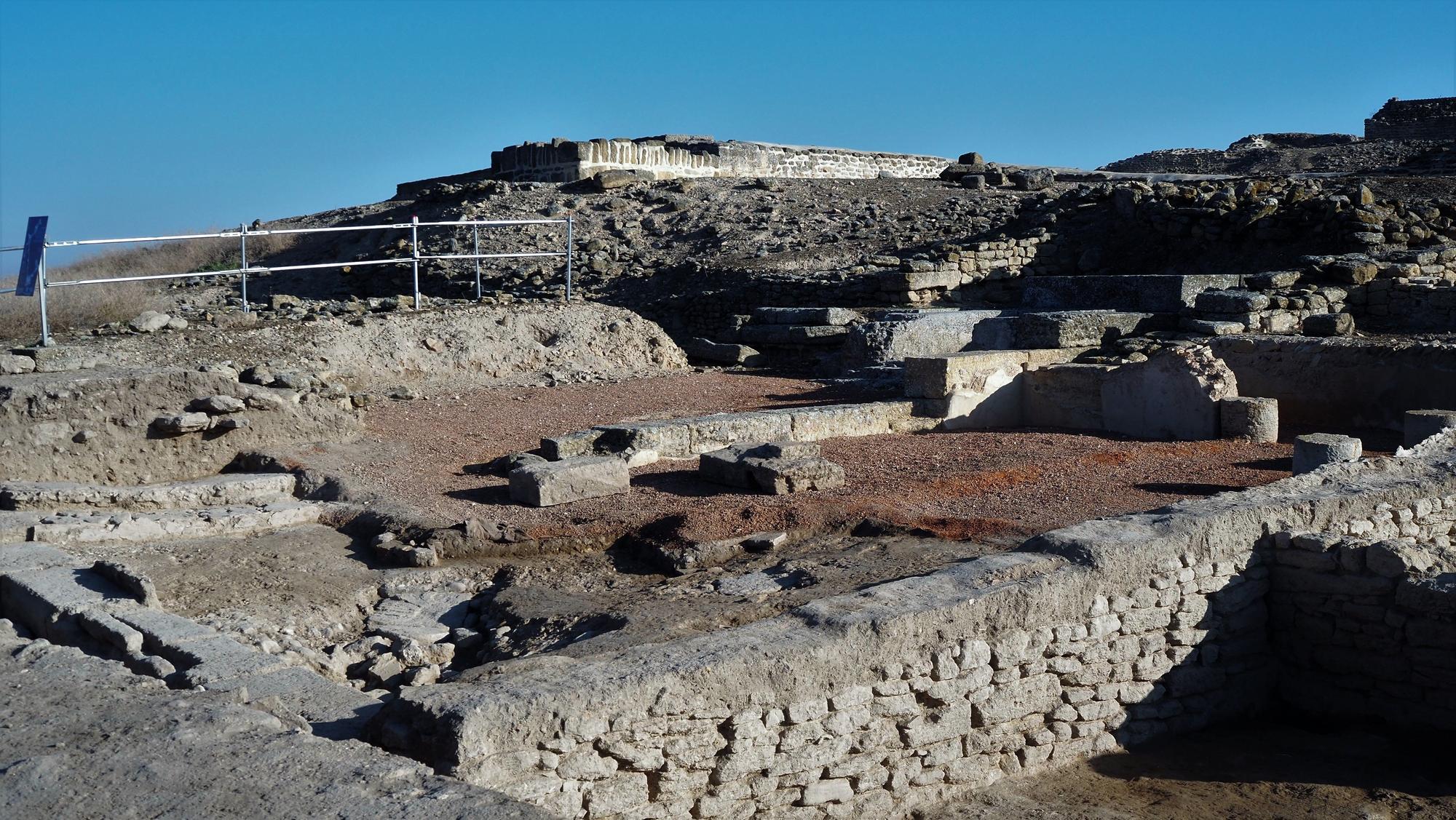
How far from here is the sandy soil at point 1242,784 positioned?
4.73 meters

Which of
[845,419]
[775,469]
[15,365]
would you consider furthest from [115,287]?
[775,469]

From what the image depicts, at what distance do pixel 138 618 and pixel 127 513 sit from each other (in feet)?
7.01

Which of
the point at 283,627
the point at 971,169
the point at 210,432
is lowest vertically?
the point at 283,627

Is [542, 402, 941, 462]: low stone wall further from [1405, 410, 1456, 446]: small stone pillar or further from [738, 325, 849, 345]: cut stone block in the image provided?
[738, 325, 849, 345]: cut stone block

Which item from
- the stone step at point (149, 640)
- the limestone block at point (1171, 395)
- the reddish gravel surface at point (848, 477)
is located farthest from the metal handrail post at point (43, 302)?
the limestone block at point (1171, 395)

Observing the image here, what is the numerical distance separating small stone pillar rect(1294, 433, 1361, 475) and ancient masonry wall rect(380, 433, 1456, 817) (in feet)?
4.08

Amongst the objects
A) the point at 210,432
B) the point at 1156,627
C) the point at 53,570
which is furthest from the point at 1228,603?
the point at 210,432

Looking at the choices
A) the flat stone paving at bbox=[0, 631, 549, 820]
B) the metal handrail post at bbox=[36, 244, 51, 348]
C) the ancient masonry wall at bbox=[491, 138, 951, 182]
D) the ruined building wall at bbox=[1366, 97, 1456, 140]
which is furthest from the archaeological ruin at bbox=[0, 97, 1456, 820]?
the ruined building wall at bbox=[1366, 97, 1456, 140]

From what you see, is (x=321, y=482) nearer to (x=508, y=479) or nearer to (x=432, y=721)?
(x=508, y=479)

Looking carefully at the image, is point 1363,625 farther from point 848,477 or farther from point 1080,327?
point 1080,327

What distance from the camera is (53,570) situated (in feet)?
19.5

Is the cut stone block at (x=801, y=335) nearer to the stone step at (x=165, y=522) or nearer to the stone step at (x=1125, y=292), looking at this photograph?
the stone step at (x=1125, y=292)

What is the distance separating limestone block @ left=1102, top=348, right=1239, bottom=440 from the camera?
9.37 m

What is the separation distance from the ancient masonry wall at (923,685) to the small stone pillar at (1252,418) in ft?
9.21
